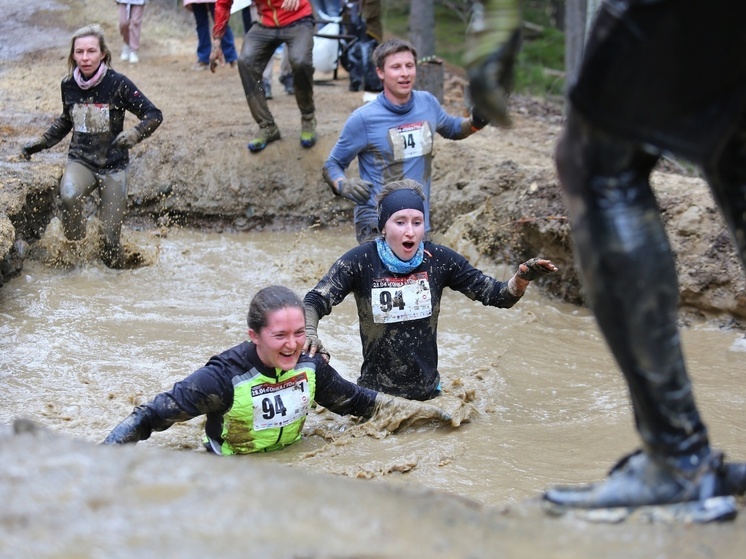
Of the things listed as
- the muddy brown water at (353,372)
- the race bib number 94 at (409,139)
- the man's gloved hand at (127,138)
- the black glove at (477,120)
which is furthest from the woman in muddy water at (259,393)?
the man's gloved hand at (127,138)

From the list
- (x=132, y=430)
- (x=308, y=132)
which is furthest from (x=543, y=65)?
(x=132, y=430)

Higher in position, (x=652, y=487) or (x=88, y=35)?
(x=88, y=35)

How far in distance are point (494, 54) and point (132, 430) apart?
2.61 m

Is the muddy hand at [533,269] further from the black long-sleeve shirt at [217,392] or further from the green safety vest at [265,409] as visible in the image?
the green safety vest at [265,409]

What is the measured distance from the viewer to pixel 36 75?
42.0 ft

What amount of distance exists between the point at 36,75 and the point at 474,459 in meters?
10.5

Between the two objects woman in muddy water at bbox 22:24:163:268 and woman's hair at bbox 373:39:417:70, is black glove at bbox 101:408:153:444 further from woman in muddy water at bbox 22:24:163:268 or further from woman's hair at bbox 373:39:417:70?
woman in muddy water at bbox 22:24:163:268

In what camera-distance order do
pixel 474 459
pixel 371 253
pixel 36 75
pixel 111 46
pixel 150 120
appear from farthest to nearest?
1. pixel 111 46
2. pixel 36 75
3. pixel 150 120
4. pixel 371 253
5. pixel 474 459

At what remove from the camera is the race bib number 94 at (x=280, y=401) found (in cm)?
438

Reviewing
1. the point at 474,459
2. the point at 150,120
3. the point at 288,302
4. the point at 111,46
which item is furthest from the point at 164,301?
the point at 111,46

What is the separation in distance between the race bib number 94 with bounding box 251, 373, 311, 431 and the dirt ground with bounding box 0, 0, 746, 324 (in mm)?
3590

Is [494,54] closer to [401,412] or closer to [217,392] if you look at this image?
[217,392]

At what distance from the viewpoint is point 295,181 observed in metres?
9.60

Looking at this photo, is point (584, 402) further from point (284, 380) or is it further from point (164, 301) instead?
point (164, 301)
